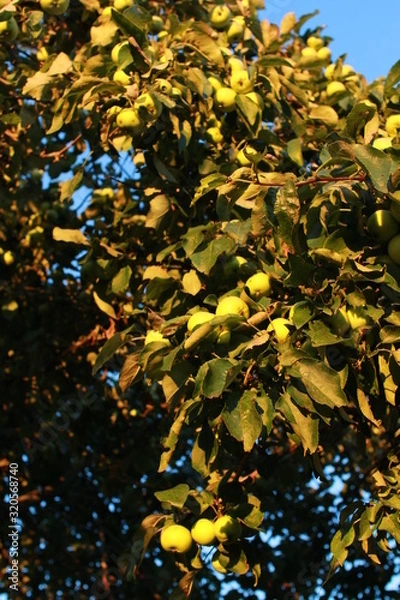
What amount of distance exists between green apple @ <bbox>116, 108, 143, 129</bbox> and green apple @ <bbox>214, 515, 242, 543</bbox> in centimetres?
129

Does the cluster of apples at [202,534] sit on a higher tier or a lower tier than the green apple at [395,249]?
lower

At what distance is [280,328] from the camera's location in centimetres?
201

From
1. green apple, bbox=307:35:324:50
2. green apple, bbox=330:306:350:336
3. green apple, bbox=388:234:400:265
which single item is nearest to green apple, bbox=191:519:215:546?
green apple, bbox=330:306:350:336

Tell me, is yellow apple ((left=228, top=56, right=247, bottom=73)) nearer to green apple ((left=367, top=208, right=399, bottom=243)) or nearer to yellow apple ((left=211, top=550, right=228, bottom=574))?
green apple ((left=367, top=208, right=399, bottom=243))

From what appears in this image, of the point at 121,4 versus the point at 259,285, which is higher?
the point at 121,4

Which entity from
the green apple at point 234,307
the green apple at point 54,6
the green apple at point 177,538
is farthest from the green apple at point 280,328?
the green apple at point 54,6

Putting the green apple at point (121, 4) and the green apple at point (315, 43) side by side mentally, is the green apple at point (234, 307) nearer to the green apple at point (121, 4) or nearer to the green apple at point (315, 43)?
the green apple at point (121, 4)

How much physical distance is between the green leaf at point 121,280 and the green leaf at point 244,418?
1.10 m

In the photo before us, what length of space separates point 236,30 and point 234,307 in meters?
1.60

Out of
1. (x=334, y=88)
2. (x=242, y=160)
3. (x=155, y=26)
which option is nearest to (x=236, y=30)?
(x=155, y=26)

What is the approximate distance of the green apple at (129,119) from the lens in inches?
A: 100

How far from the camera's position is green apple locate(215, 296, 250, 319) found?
2.10m

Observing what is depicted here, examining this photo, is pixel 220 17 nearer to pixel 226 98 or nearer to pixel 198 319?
pixel 226 98

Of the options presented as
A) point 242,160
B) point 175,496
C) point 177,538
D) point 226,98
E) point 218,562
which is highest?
point 226,98
